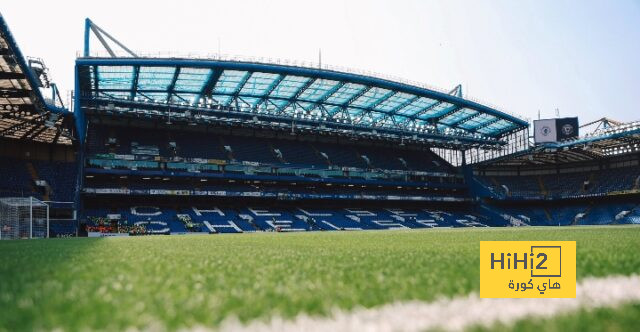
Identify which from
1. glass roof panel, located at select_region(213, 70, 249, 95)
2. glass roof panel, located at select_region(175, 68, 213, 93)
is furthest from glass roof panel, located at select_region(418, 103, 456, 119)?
glass roof panel, located at select_region(175, 68, 213, 93)

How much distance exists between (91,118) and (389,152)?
3555 centimetres

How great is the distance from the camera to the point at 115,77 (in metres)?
37.7

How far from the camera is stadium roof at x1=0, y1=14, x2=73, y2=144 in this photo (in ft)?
68.2

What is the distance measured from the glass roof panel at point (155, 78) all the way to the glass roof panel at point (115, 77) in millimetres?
894

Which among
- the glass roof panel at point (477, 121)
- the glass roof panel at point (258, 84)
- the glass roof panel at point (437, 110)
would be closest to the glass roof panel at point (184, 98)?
the glass roof panel at point (258, 84)

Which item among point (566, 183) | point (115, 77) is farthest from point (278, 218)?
point (566, 183)

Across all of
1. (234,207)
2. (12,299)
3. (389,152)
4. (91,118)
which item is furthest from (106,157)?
(12,299)

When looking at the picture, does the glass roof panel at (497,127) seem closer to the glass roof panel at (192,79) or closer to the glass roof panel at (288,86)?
the glass roof panel at (288,86)

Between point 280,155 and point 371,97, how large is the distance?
12822mm

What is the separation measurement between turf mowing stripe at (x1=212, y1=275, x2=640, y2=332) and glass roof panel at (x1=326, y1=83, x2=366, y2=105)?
40.8 m

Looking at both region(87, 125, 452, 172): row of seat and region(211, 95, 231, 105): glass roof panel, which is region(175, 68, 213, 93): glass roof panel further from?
region(87, 125, 452, 172): row of seat

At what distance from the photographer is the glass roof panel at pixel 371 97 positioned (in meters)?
44.2

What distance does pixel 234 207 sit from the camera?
4653 cm

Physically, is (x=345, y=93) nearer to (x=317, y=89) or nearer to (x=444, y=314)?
(x=317, y=89)
